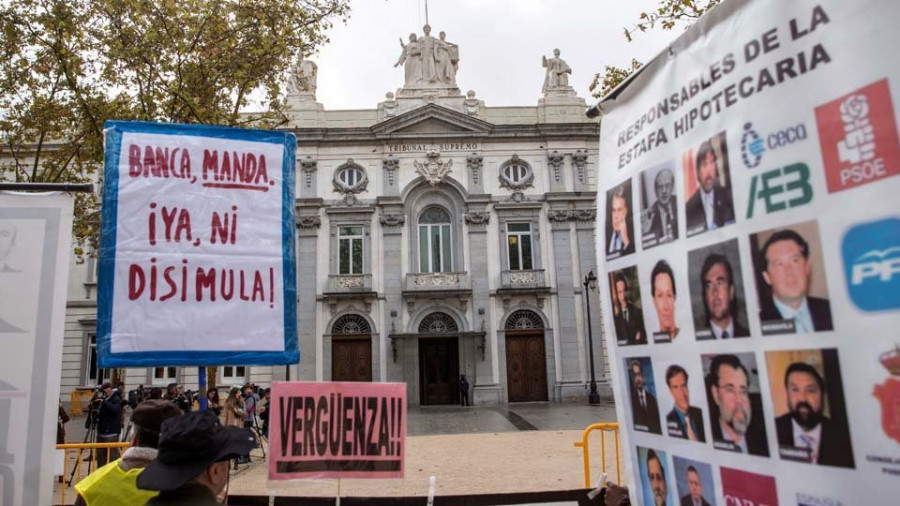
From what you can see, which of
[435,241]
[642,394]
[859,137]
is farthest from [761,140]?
[435,241]

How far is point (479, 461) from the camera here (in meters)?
11.3

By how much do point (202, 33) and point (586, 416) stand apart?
15.1 meters

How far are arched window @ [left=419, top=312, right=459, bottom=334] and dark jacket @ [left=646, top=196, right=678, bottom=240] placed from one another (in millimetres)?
24136

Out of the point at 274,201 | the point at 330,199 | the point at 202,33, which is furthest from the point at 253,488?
the point at 330,199

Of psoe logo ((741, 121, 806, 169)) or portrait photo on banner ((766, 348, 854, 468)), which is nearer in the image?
portrait photo on banner ((766, 348, 854, 468))

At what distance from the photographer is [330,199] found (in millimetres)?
27250

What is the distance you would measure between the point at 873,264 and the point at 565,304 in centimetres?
2531

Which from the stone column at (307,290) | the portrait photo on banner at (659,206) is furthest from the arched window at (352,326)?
the portrait photo on banner at (659,206)

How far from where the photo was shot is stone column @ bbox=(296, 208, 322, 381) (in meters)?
25.7

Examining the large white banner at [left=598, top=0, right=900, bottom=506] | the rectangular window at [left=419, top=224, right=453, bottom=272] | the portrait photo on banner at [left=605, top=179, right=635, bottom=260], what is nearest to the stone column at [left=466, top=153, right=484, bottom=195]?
the rectangular window at [left=419, top=224, right=453, bottom=272]

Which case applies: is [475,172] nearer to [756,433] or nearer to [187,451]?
[187,451]

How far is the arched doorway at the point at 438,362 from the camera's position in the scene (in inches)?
1030

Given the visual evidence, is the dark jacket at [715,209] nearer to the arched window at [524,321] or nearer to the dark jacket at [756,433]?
the dark jacket at [756,433]

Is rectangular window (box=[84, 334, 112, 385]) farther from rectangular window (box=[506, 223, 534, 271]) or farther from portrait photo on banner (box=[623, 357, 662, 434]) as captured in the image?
portrait photo on banner (box=[623, 357, 662, 434])
